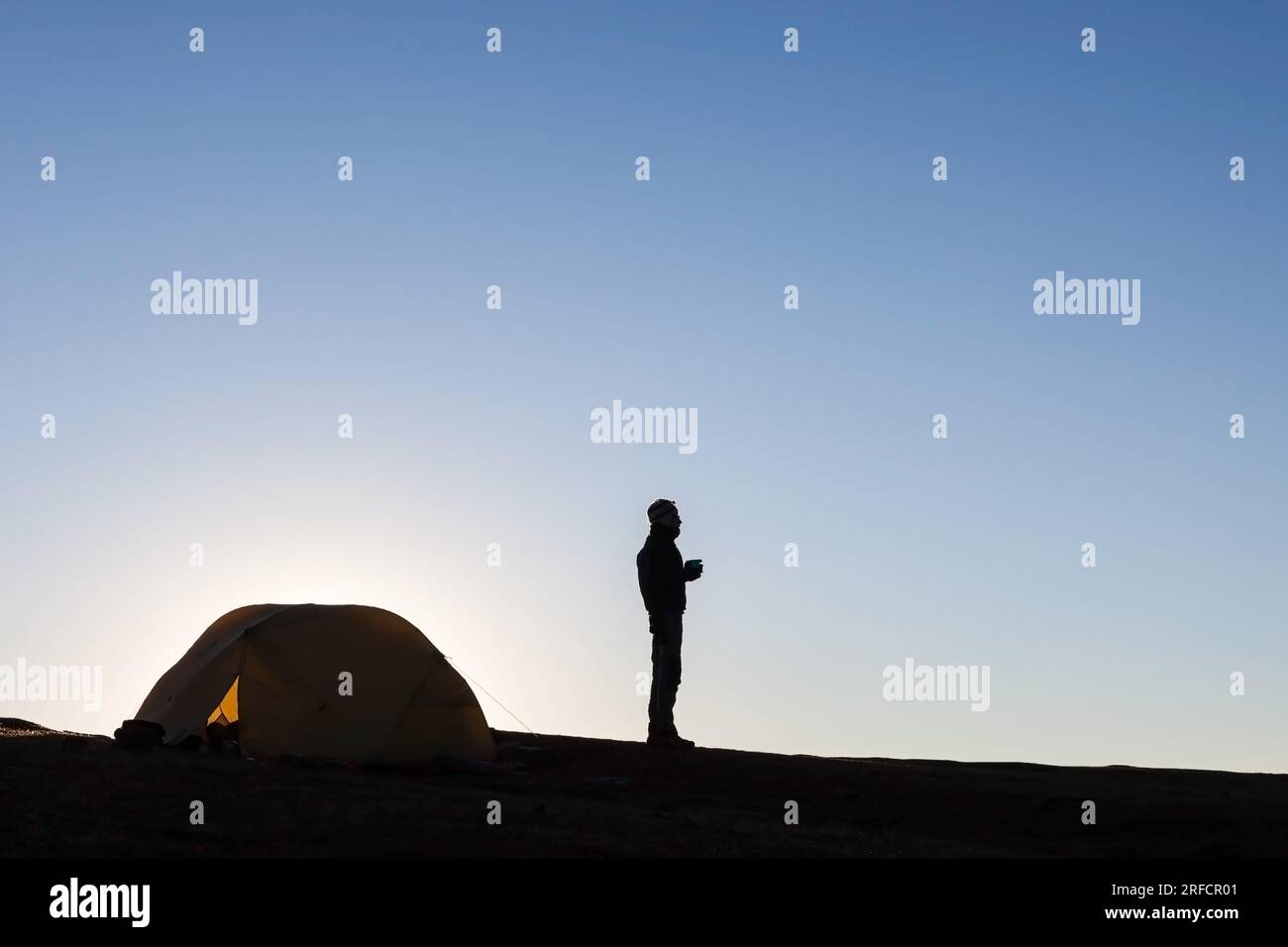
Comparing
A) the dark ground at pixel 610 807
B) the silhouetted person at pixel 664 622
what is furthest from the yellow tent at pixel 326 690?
the silhouetted person at pixel 664 622

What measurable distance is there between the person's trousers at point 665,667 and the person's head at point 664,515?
4.25 feet

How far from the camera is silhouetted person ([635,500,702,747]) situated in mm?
21672

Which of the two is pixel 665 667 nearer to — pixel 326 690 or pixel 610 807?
pixel 326 690

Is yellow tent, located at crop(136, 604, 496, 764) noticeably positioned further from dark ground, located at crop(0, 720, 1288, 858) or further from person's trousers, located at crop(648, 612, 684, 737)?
person's trousers, located at crop(648, 612, 684, 737)

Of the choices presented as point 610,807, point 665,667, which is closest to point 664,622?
point 665,667

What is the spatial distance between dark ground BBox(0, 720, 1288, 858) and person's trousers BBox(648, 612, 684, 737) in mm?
613

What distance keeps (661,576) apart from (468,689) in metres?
3.06

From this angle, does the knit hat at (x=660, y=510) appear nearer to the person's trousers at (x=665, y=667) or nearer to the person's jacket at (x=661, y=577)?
the person's jacket at (x=661, y=577)

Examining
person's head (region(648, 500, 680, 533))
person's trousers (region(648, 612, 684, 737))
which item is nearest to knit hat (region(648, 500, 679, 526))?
person's head (region(648, 500, 680, 533))

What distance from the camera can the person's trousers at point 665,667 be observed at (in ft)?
71.1

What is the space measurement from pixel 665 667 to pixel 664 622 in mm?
607
